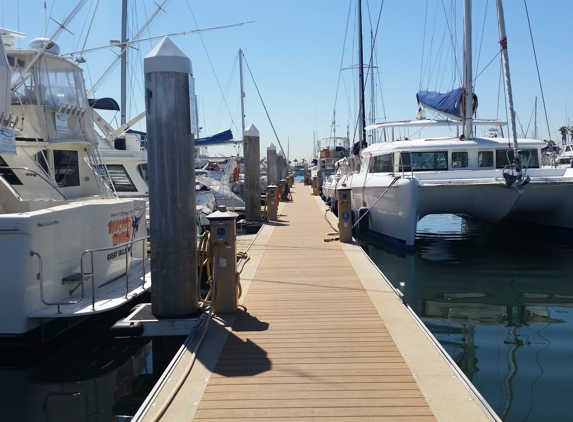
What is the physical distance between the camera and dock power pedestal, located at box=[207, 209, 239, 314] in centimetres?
625

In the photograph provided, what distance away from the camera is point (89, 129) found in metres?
10.0

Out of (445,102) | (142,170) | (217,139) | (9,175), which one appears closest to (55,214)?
(9,175)

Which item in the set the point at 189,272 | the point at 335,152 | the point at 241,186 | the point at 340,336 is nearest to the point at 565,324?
the point at 340,336

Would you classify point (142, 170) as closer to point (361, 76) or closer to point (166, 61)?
point (166, 61)

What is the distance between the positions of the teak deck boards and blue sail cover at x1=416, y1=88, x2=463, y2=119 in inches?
393

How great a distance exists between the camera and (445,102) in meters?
17.0

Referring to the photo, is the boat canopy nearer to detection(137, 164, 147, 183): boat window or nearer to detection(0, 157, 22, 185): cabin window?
detection(137, 164, 147, 183): boat window

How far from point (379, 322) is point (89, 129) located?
22.0 ft

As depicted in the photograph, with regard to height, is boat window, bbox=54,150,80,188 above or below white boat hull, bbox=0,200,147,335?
above

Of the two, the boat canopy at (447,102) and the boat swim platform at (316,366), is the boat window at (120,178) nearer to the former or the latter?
the boat swim platform at (316,366)

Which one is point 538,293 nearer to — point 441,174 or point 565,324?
point 565,324

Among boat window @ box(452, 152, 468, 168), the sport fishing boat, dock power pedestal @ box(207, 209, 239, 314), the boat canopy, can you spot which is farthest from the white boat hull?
the boat canopy

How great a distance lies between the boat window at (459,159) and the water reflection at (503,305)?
228 cm

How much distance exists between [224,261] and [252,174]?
10599 millimetres
